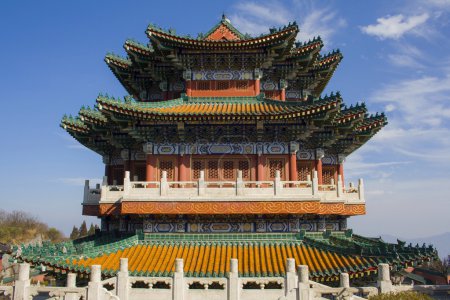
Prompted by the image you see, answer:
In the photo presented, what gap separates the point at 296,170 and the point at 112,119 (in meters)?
8.57

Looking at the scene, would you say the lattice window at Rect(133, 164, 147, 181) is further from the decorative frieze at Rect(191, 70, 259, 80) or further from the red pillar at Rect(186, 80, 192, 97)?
the decorative frieze at Rect(191, 70, 259, 80)

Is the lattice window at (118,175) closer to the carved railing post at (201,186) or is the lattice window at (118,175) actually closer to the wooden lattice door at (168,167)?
the wooden lattice door at (168,167)

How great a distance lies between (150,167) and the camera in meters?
18.8

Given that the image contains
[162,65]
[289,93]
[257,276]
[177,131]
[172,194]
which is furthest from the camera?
[289,93]

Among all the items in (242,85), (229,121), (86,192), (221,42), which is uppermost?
(221,42)

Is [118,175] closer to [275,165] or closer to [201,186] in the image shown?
[201,186]

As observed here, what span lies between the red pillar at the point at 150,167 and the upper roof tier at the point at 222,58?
450cm

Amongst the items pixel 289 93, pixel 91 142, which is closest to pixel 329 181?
pixel 289 93

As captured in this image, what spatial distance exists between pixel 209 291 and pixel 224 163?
6.46m

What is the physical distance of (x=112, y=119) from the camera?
18016 millimetres

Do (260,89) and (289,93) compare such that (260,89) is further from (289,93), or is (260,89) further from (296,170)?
(296,170)

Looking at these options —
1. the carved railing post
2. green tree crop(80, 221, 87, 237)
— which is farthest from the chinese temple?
green tree crop(80, 221, 87, 237)

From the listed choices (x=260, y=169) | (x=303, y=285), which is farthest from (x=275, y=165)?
(x=303, y=285)

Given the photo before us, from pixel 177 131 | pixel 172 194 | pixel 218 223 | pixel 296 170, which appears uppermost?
pixel 177 131
